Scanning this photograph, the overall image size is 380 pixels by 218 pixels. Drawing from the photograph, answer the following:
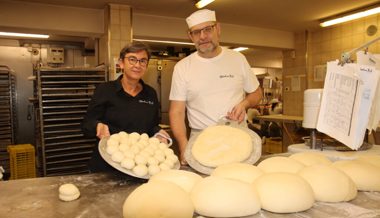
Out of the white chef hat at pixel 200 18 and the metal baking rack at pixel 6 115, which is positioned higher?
the white chef hat at pixel 200 18

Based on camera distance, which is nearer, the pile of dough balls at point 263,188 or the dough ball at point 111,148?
the pile of dough balls at point 263,188

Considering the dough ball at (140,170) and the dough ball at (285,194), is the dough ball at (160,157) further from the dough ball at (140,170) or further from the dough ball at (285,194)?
the dough ball at (285,194)

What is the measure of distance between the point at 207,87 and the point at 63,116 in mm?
2165

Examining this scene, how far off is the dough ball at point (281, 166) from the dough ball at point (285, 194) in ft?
0.40

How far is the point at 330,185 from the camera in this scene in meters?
0.85

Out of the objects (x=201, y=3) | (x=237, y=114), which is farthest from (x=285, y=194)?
(x=201, y=3)

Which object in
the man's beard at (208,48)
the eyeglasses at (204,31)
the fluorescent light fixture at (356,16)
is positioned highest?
the fluorescent light fixture at (356,16)

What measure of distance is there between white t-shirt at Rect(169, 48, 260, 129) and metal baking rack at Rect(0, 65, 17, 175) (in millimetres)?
3846

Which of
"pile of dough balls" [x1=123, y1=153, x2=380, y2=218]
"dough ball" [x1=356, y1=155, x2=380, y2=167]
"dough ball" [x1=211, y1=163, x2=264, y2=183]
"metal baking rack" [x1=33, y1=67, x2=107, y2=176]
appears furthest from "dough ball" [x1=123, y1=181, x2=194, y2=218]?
"metal baking rack" [x1=33, y1=67, x2=107, y2=176]

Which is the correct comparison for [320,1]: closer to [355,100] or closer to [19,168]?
[355,100]

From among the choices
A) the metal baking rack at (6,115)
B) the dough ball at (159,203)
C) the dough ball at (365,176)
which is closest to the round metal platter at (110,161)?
the dough ball at (159,203)

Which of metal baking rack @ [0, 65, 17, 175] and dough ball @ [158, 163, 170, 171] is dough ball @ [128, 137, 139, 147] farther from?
metal baking rack @ [0, 65, 17, 175]

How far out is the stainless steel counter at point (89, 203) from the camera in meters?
0.80

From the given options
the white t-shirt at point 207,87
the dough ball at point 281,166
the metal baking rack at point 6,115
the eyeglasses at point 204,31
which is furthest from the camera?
the metal baking rack at point 6,115
